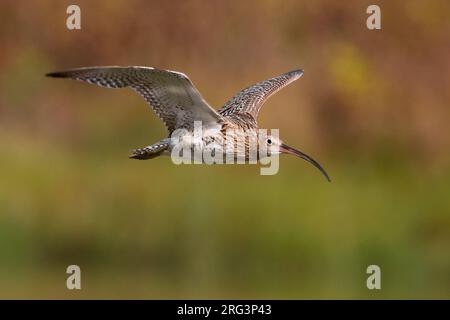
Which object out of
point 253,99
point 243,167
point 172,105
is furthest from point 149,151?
point 243,167

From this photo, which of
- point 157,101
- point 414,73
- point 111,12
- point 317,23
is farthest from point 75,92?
point 157,101

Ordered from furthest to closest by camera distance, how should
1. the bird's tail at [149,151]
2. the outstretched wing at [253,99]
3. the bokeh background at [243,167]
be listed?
1. the bokeh background at [243,167]
2. the outstretched wing at [253,99]
3. the bird's tail at [149,151]

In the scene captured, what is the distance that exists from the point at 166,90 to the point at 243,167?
21.3 ft

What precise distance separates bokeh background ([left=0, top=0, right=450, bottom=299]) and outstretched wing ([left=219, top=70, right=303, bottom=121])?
272 cm

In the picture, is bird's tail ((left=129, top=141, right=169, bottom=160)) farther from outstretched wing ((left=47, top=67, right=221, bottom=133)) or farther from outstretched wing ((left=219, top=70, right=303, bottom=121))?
outstretched wing ((left=219, top=70, right=303, bottom=121))

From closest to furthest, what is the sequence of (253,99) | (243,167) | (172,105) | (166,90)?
1. (166,90)
2. (172,105)
3. (253,99)
4. (243,167)

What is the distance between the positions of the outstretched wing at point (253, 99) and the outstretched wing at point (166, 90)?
2.76ft

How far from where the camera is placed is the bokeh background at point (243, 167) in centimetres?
1434

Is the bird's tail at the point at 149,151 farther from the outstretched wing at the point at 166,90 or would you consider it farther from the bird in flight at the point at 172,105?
the outstretched wing at the point at 166,90

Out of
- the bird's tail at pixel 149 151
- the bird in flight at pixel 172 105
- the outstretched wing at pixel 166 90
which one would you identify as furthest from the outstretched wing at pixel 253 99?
the bird's tail at pixel 149 151

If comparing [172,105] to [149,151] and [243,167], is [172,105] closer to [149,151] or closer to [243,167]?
[149,151]

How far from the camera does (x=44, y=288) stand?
42.9ft

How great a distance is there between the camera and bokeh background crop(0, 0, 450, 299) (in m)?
14.3

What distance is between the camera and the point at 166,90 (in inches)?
360
